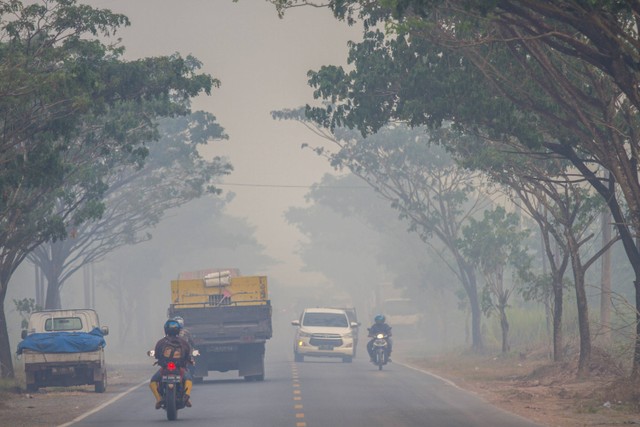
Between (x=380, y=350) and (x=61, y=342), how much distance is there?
39.6 ft

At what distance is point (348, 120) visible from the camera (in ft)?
87.8

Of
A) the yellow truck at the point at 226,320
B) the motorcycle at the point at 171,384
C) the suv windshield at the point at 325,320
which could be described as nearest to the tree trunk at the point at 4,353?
the yellow truck at the point at 226,320

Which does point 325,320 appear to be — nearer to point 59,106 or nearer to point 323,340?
point 323,340

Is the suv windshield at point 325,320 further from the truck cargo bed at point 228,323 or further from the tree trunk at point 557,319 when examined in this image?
the truck cargo bed at point 228,323

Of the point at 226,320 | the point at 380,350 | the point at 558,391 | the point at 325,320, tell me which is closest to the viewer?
the point at 558,391

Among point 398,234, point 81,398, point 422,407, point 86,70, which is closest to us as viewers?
point 422,407

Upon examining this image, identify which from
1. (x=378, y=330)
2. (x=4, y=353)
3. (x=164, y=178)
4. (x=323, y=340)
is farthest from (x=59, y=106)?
(x=164, y=178)

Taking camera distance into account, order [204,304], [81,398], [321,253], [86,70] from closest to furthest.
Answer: [86,70]
[81,398]
[204,304]
[321,253]

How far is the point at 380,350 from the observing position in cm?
3825

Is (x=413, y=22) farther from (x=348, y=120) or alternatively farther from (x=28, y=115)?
(x=28, y=115)

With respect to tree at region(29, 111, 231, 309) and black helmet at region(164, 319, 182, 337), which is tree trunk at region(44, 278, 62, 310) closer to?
tree at region(29, 111, 231, 309)

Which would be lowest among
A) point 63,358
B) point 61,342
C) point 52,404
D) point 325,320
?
point 52,404

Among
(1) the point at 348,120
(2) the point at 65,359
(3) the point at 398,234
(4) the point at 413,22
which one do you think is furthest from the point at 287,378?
(3) the point at 398,234

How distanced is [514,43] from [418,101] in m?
2.65
